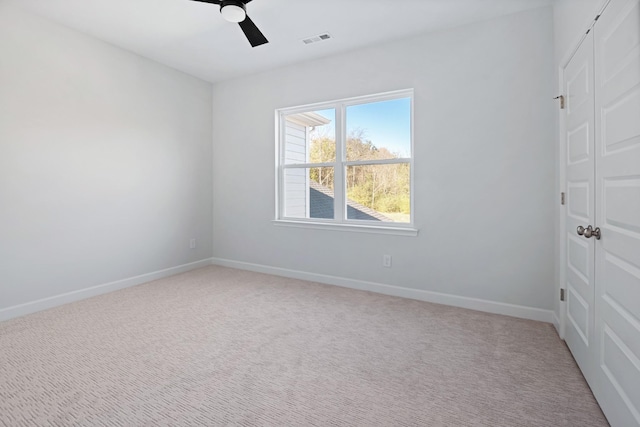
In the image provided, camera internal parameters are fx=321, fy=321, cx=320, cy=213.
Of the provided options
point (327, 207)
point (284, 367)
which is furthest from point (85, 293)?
point (327, 207)

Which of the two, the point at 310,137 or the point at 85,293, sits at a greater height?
the point at 310,137

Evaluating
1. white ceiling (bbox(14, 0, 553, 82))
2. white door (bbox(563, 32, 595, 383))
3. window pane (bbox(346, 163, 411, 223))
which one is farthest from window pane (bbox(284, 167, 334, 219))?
white door (bbox(563, 32, 595, 383))

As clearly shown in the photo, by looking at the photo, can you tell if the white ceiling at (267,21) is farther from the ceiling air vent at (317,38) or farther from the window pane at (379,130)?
the window pane at (379,130)

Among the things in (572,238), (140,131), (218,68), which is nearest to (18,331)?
(140,131)

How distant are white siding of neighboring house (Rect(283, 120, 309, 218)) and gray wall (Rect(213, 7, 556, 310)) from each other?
1.06 feet

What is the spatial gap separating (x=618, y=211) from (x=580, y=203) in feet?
1.96

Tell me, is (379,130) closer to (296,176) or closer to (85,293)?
(296,176)

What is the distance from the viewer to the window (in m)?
3.50

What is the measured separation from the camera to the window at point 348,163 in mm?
3496

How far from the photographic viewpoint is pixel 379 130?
11.9ft

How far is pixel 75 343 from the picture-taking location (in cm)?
236

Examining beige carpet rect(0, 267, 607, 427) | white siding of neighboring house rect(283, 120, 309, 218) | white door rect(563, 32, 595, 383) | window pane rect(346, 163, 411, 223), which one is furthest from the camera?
white siding of neighboring house rect(283, 120, 309, 218)

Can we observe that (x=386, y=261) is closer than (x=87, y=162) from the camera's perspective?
No

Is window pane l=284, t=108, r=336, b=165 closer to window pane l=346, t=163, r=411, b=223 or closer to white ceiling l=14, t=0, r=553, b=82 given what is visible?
window pane l=346, t=163, r=411, b=223
